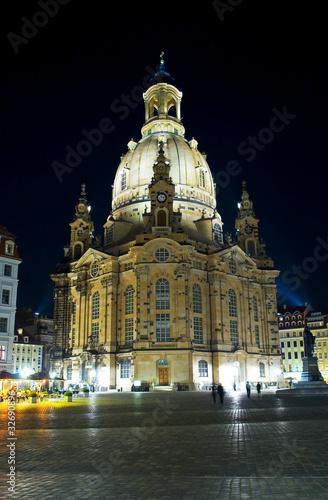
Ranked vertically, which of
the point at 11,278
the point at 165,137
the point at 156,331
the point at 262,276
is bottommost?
the point at 156,331

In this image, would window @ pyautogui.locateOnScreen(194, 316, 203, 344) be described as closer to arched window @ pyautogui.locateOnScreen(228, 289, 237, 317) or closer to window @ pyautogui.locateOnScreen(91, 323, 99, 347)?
arched window @ pyautogui.locateOnScreen(228, 289, 237, 317)

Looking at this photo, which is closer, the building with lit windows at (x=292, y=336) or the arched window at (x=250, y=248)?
the arched window at (x=250, y=248)

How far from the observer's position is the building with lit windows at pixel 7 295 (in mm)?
53938

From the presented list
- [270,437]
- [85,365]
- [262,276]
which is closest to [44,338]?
[85,365]

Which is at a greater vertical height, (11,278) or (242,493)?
(11,278)

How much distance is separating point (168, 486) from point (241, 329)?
7018 centimetres

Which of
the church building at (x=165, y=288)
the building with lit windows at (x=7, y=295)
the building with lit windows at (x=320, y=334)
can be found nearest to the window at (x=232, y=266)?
the church building at (x=165, y=288)

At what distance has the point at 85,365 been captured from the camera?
74062 mm

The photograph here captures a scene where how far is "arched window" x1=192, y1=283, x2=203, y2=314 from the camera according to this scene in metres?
72.1

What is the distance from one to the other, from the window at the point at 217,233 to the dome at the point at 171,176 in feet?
5.92

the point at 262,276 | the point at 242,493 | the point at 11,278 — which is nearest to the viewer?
the point at 242,493

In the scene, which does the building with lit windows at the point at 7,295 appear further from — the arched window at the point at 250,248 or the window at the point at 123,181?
the arched window at the point at 250,248

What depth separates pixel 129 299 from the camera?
72.4m

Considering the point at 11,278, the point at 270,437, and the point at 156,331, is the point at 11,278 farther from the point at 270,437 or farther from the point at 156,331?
the point at 270,437
